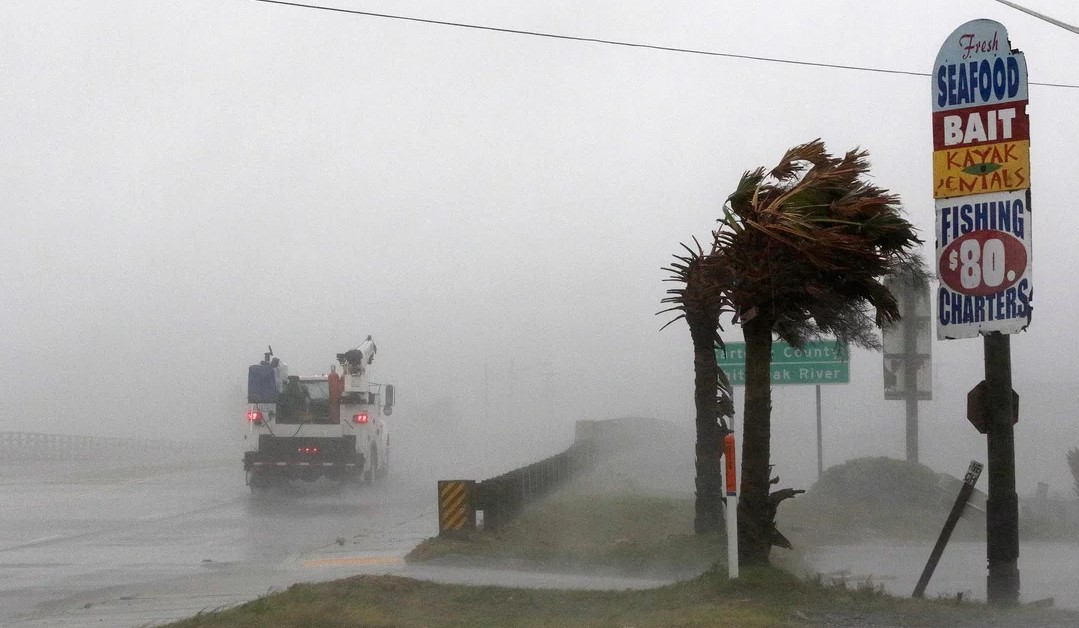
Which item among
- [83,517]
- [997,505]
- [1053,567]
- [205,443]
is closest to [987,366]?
[997,505]

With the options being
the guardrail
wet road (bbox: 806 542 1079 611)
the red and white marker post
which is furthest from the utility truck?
the red and white marker post

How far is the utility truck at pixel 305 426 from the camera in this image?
30.2 m

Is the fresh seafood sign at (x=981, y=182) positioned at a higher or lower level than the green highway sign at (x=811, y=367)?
higher

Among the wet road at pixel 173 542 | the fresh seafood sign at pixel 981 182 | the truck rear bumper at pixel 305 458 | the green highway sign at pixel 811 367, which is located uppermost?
the fresh seafood sign at pixel 981 182

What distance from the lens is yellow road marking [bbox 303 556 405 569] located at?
15.4 meters

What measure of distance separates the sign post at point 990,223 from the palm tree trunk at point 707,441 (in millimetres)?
4651

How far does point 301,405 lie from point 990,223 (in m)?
22.0

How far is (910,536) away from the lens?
2175cm

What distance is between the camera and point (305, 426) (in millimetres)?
30828

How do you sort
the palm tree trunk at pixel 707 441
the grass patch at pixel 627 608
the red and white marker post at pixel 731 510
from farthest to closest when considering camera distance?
→ 1. the palm tree trunk at pixel 707 441
2. the red and white marker post at pixel 731 510
3. the grass patch at pixel 627 608

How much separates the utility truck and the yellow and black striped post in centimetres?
1324

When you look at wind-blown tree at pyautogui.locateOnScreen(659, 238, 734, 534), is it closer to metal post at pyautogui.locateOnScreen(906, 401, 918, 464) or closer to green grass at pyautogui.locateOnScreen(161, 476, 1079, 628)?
green grass at pyautogui.locateOnScreen(161, 476, 1079, 628)

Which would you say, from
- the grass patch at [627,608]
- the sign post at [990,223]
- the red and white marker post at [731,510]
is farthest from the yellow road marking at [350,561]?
the sign post at [990,223]

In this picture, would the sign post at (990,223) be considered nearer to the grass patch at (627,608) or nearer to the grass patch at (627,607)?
the grass patch at (627,607)
